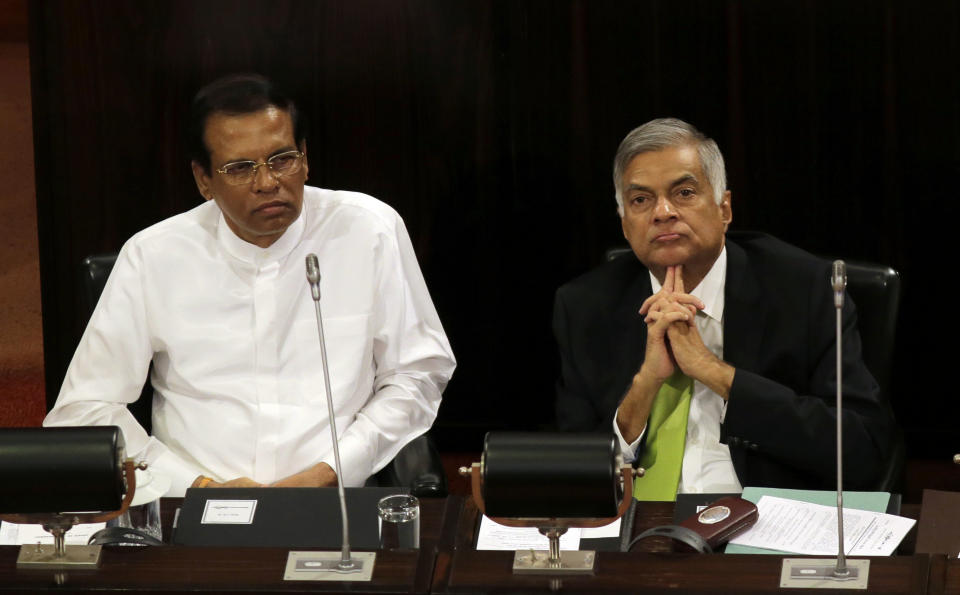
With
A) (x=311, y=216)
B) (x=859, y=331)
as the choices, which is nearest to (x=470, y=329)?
(x=311, y=216)

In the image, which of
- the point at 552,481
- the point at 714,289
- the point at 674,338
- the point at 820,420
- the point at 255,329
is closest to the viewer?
the point at 552,481

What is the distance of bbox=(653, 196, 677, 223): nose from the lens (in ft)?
9.70

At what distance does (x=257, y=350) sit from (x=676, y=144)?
1.00 meters

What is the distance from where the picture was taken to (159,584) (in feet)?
6.28

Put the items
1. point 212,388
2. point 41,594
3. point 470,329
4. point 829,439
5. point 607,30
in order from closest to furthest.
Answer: point 41,594 → point 829,439 → point 212,388 → point 607,30 → point 470,329

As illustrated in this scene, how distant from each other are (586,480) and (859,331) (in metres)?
1.17

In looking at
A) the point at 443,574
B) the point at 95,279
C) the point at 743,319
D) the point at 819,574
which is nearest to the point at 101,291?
the point at 95,279

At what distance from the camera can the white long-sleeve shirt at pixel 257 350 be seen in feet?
10.1

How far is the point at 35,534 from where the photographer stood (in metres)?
2.36

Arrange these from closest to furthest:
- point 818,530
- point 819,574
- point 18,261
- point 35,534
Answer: point 819,574, point 818,530, point 35,534, point 18,261

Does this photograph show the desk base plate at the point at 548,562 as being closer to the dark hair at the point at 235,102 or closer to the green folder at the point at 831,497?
the green folder at the point at 831,497

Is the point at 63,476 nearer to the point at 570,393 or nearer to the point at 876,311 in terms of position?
the point at 570,393

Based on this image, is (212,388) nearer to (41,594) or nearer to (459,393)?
(41,594)

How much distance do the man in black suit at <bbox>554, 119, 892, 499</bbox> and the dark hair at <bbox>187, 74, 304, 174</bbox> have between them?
0.73 metres
